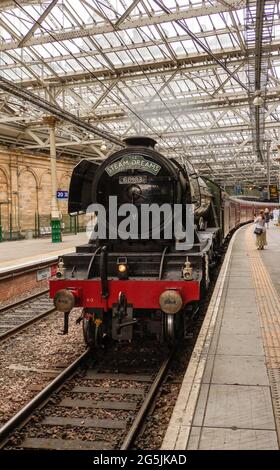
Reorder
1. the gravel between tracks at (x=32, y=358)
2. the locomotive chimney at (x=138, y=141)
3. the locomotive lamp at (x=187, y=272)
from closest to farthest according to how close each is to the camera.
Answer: the gravel between tracks at (x=32, y=358), the locomotive lamp at (x=187, y=272), the locomotive chimney at (x=138, y=141)

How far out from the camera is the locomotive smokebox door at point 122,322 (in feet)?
17.8

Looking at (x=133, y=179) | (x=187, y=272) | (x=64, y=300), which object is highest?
(x=133, y=179)

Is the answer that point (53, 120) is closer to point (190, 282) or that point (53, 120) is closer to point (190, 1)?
point (190, 1)

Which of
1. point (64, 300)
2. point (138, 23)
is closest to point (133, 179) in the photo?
point (64, 300)

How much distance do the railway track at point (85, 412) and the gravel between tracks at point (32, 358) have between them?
0.24m

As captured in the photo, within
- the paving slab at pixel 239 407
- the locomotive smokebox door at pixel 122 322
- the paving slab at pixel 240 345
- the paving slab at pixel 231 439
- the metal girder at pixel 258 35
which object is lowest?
the paving slab at pixel 231 439

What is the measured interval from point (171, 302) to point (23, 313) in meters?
4.95

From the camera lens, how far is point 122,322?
5488 mm

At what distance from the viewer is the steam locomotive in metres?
5.45

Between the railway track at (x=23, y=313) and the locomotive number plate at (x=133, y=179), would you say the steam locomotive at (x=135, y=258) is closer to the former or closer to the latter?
the locomotive number plate at (x=133, y=179)

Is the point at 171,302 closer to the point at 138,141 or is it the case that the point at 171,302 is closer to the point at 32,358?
the point at 32,358

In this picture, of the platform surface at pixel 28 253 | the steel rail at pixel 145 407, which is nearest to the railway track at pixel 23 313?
the platform surface at pixel 28 253

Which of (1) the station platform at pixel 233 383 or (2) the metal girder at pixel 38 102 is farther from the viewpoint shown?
(2) the metal girder at pixel 38 102
